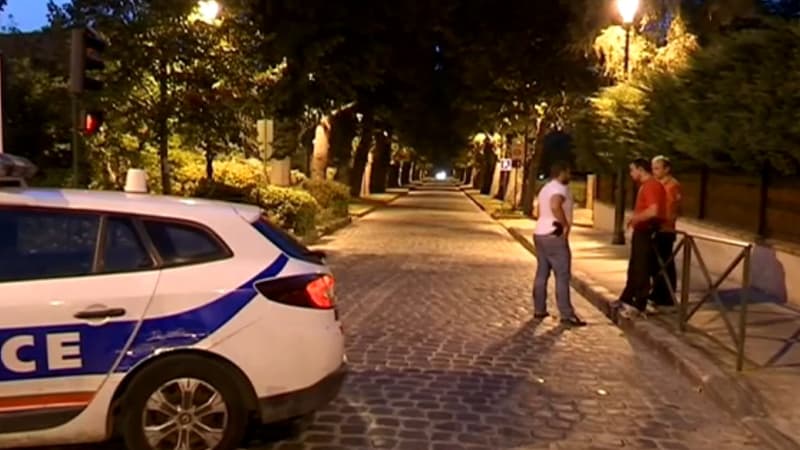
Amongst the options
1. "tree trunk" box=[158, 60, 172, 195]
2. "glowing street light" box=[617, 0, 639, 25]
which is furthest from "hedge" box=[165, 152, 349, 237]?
"glowing street light" box=[617, 0, 639, 25]

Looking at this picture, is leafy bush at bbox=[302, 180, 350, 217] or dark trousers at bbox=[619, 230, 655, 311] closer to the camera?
dark trousers at bbox=[619, 230, 655, 311]

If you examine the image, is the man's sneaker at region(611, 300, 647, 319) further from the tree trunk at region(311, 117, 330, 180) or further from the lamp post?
the tree trunk at region(311, 117, 330, 180)

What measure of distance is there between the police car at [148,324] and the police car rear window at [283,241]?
0.18 feet

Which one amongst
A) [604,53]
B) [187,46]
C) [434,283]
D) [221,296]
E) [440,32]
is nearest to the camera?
[221,296]

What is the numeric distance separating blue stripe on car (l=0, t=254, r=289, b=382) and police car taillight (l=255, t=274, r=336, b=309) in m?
0.09

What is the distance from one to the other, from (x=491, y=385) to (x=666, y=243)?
3.86 m

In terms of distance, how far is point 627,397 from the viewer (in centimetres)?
662

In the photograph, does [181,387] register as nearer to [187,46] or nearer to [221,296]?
[221,296]

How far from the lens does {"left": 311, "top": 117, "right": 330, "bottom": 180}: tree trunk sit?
94.9 ft

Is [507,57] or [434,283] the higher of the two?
[507,57]

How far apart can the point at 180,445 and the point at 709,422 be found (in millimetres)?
3600

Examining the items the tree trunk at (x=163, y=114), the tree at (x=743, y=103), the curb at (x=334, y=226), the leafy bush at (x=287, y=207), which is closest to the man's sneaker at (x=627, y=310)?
the tree at (x=743, y=103)

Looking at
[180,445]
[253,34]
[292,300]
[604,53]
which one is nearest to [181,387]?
[180,445]

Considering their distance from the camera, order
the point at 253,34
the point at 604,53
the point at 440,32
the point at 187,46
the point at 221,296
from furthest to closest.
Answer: the point at 440,32 < the point at 604,53 < the point at 253,34 < the point at 187,46 < the point at 221,296
